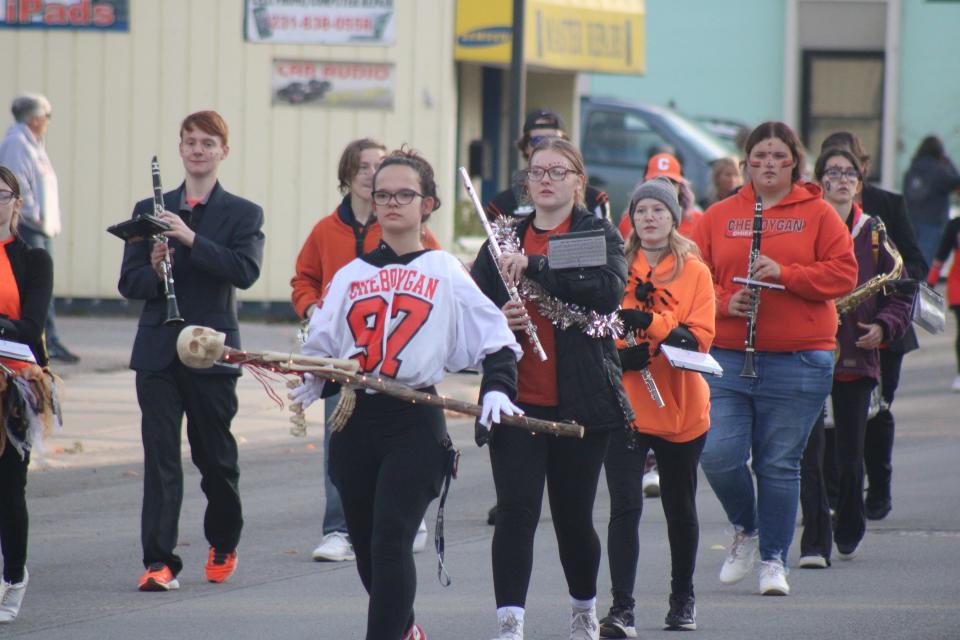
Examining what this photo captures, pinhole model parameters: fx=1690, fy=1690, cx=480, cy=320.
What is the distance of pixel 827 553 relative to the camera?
813 centimetres

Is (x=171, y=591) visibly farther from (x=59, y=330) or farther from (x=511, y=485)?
(x=59, y=330)

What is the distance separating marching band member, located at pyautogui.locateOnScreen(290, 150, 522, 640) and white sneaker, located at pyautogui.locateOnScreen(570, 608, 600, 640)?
78cm

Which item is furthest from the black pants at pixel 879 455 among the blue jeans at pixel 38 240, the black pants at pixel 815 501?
the blue jeans at pixel 38 240

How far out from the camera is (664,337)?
6891 mm

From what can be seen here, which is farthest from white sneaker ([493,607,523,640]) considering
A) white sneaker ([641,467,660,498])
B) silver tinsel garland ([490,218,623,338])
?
white sneaker ([641,467,660,498])

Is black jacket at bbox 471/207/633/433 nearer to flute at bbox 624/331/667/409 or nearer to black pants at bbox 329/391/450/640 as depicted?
flute at bbox 624/331/667/409

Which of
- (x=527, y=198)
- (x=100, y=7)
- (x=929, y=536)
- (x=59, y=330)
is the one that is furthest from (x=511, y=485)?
(x=100, y=7)

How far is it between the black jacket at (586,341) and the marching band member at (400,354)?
45 cm

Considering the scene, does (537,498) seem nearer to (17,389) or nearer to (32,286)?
(17,389)

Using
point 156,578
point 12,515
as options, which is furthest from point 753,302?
point 12,515

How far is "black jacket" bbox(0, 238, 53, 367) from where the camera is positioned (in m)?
7.04

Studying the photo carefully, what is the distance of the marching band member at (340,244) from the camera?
8234 millimetres

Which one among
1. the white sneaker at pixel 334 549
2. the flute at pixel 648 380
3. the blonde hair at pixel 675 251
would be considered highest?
the blonde hair at pixel 675 251

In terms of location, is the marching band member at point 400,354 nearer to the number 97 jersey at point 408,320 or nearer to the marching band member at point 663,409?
the number 97 jersey at point 408,320
